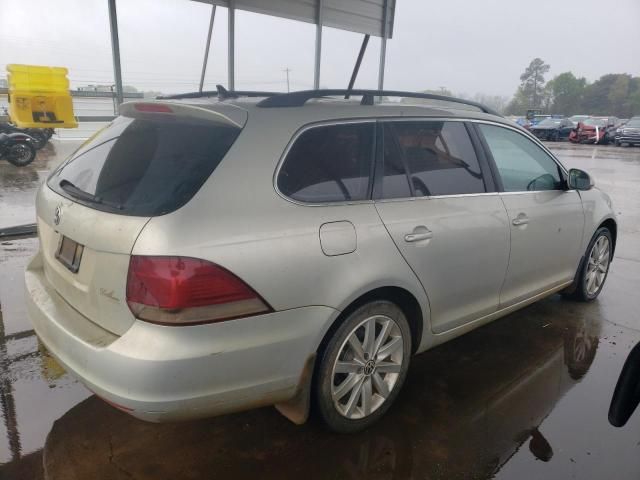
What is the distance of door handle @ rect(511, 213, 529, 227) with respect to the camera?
10.6 ft

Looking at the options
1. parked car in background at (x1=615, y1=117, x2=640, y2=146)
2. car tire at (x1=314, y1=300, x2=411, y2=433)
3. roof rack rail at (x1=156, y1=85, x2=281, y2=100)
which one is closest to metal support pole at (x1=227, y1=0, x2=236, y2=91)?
roof rack rail at (x1=156, y1=85, x2=281, y2=100)

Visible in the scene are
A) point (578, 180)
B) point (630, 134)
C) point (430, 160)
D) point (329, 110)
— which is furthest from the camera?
point (630, 134)

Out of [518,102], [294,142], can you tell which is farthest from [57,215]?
[518,102]

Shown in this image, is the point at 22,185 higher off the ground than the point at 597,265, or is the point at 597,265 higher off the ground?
the point at 597,265

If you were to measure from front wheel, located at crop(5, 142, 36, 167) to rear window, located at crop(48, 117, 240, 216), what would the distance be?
10265 mm

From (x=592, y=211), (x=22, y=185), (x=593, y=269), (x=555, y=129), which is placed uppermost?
(x=592, y=211)

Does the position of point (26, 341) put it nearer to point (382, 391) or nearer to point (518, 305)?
point (382, 391)

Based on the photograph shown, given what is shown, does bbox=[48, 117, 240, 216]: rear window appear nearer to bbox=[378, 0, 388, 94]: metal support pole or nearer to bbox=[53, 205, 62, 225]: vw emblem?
bbox=[53, 205, 62, 225]: vw emblem

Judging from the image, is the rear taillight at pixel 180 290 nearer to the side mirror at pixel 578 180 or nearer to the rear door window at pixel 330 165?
the rear door window at pixel 330 165

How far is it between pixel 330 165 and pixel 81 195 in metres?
1.17

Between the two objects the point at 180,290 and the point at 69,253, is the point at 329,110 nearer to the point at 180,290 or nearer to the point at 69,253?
the point at 180,290

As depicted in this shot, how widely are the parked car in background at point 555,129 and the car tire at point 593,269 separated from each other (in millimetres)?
30860

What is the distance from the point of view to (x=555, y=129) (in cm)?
3206

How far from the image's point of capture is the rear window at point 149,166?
2.03 m
